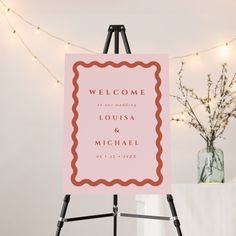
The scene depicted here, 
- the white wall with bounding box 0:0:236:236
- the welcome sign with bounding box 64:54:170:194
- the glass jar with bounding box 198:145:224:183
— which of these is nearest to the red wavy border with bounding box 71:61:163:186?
the welcome sign with bounding box 64:54:170:194

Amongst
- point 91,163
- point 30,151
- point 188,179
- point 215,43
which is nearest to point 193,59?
point 215,43

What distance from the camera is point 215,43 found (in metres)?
2.69

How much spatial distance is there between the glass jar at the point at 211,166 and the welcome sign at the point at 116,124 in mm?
683

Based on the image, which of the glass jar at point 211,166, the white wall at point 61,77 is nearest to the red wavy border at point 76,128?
the glass jar at point 211,166

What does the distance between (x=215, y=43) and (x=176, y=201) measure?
117cm

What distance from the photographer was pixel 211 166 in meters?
2.09

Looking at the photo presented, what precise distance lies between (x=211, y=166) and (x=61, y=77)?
102 cm

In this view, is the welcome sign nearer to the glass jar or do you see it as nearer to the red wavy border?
the red wavy border

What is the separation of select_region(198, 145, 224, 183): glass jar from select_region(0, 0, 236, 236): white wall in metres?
0.46

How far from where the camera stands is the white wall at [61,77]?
250 cm

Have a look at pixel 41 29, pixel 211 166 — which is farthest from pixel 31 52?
pixel 211 166

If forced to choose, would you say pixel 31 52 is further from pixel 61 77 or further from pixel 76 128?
pixel 76 128

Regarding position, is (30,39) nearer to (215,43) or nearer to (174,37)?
(174,37)

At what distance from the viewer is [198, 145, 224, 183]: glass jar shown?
2.07m
